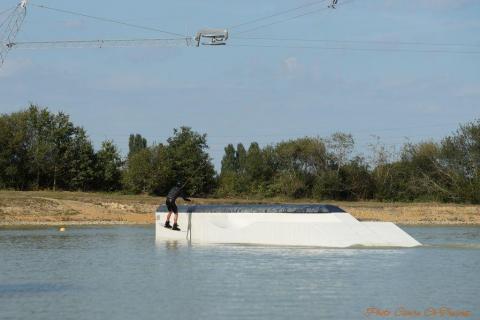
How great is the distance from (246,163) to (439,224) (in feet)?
141

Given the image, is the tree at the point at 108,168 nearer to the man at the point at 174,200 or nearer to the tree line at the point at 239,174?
the tree line at the point at 239,174

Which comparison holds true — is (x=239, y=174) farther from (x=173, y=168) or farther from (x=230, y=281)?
(x=230, y=281)

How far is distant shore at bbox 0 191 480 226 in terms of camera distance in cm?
7081

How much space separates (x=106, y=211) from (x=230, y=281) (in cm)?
4814

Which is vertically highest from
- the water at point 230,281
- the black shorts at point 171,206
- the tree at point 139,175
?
the tree at point 139,175

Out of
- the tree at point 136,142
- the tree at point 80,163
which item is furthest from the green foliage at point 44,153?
the tree at point 136,142

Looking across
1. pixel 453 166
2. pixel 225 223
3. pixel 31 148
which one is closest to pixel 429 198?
pixel 453 166

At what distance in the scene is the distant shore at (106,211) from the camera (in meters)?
70.8

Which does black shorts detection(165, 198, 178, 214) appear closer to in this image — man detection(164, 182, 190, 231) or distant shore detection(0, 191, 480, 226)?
man detection(164, 182, 190, 231)

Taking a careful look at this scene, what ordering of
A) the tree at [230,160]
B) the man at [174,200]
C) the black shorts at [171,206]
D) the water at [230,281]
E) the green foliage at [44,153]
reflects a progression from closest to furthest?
the water at [230,281] < the man at [174,200] < the black shorts at [171,206] < the green foliage at [44,153] < the tree at [230,160]

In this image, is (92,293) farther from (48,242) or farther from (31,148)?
(31,148)

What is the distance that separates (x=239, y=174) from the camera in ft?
367

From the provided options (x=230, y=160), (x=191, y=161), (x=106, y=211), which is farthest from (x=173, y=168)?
(x=230, y=160)

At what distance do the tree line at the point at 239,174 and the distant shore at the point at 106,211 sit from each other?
13913mm
